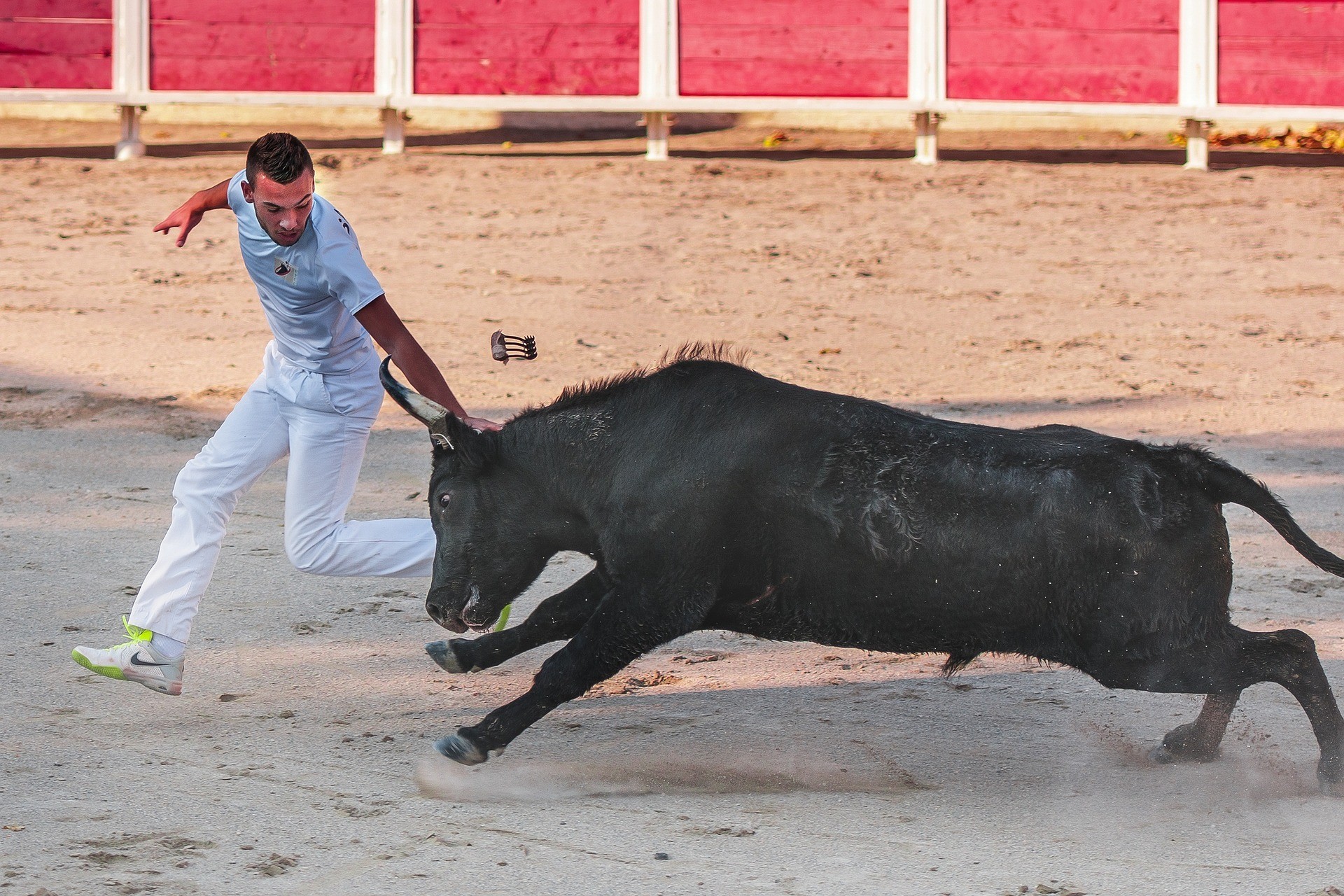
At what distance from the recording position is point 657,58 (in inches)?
474

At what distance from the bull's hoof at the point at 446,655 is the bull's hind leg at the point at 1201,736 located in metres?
1.63

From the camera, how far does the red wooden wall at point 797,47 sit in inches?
472

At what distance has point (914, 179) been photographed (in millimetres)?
11445

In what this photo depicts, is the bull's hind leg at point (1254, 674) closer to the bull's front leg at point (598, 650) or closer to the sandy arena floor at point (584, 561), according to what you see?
the sandy arena floor at point (584, 561)

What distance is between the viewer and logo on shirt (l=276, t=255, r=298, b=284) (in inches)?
150

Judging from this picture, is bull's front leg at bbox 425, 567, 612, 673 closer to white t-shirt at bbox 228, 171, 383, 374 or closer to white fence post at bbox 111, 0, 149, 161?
white t-shirt at bbox 228, 171, 383, 374

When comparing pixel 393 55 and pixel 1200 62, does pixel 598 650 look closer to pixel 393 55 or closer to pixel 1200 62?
pixel 393 55

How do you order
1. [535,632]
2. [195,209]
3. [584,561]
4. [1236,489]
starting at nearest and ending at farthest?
[1236,489]
[535,632]
[195,209]
[584,561]

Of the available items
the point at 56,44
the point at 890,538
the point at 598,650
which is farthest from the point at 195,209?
the point at 56,44

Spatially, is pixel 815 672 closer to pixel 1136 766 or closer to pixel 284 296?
pixel 1136 766

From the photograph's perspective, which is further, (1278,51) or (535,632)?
(1278,51)

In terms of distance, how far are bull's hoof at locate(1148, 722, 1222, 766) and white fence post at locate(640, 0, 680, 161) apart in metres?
8.73

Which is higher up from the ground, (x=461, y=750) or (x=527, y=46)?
(x=527, y=46)

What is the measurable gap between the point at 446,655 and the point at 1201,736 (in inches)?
68.9
